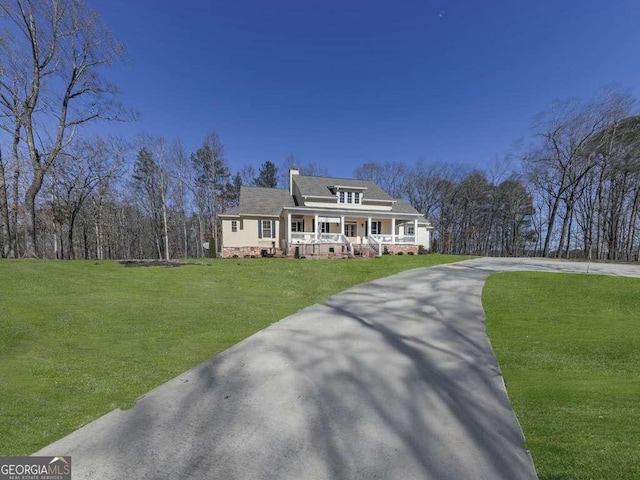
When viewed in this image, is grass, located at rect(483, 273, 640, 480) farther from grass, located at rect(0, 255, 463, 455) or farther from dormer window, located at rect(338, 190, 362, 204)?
dormer window, located at rect(338, 190, 362, 204)

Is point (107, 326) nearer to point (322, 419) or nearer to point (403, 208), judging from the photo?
point (322, 419)

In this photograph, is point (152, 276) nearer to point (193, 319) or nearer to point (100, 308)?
point (100, 308)

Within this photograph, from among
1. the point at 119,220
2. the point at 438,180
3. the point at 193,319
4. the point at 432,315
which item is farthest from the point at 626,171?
the point at 119,220

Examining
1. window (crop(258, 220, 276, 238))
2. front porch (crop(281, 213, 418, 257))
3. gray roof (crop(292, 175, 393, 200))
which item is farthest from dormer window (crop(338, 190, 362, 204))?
window (crop(258, 220, 276, 238))

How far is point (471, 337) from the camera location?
611 cm

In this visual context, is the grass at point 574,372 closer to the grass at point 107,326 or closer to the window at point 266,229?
the grass at point 107,326

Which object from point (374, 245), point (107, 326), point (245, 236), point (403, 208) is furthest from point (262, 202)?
point (107, 326)

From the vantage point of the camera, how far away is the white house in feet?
73.0

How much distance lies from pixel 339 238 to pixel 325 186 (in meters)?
5.67

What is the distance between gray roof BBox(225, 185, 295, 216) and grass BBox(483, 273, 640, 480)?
1840cm

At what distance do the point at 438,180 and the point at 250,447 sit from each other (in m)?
46.5

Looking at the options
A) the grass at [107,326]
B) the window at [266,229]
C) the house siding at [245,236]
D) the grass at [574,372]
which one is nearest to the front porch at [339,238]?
the window at [266,229]

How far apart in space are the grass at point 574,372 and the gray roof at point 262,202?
18.4 meters

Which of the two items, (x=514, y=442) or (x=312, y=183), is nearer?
(x=514, y=442)
